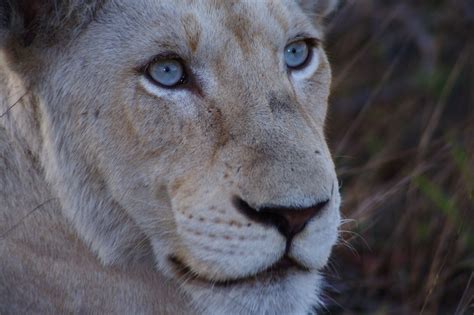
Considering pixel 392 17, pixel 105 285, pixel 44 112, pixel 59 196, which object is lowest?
pixel 392 17

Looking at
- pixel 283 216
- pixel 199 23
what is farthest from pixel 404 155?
pixel 283 216

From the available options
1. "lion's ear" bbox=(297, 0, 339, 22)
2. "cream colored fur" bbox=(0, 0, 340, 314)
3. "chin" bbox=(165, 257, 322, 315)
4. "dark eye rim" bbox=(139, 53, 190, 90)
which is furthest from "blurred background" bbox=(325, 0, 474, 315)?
"dark eye rim" bbox=(139, 53, 190, 90)

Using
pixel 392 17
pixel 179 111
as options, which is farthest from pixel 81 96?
pixel 392 17

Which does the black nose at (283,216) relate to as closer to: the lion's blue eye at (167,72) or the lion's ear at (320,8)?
the lion's blue eye at (167,72)

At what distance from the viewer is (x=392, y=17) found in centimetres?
512

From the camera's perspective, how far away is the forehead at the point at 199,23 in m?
2.57

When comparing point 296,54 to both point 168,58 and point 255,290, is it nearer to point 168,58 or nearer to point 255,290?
point 168,58

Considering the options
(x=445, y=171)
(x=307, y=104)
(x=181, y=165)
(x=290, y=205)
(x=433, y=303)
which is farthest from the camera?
(x=445, y=171)

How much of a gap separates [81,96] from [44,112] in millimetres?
116

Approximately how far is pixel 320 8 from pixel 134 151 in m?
1.14

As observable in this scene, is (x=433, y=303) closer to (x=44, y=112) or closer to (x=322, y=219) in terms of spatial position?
(x=322, y=219)

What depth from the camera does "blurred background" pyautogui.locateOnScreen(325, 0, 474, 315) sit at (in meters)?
3.88

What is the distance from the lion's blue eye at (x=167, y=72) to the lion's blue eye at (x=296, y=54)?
38 centimetres

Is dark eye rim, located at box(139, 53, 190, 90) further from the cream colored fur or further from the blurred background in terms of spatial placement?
the blurred background
